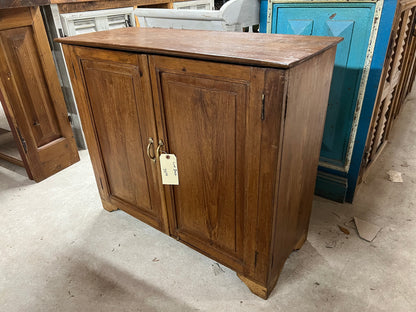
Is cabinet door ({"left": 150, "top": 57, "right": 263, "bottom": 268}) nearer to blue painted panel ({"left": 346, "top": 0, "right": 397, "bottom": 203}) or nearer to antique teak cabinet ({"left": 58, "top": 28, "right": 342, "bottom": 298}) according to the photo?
antique teak cabinet ({"left": 58, "top": 28, "right": 342, "bottom": 298})

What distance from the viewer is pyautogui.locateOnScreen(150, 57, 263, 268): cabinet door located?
1.07 meters

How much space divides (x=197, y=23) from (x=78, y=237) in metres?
1.47

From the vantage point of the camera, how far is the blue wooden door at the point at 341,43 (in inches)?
64.8

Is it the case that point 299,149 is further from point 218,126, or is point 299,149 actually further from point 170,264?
point 170,264

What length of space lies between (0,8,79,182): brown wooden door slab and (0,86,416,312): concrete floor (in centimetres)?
40

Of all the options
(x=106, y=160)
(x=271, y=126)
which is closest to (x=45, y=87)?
(x=106, y=160)

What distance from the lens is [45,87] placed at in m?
2.34

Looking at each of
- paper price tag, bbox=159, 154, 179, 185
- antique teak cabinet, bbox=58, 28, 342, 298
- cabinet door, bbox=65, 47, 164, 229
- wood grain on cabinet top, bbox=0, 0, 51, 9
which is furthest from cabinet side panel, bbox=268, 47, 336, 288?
wood grain on cabinet top, bbox=0, 0, 51, 9

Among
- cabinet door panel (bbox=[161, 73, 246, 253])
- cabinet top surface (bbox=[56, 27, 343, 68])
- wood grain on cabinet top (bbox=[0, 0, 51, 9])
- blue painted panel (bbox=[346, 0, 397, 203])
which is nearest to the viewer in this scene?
cabinet top surface (bbox=[56, 27, 343, 68])

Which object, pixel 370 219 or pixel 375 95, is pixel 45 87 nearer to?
pixel 375 95

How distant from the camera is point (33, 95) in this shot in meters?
2.27

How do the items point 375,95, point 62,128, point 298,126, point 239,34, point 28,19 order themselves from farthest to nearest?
point 62,128
point 28,19
point 375,95
point 239,34
point 298,126

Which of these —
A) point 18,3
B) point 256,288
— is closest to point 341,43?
point 256,288

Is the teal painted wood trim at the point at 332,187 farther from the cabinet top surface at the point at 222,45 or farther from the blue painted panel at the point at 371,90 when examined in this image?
the cabinet top surface at the point at 222,45
